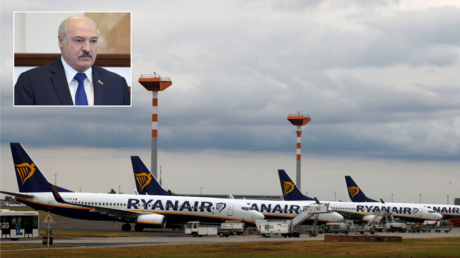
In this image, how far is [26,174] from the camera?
59219mm

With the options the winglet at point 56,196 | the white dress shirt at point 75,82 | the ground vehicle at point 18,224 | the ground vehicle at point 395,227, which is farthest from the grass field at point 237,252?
the ground vehicle at point 395,227

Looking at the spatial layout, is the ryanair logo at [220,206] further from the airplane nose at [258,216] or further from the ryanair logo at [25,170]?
the ryanair logo at [25,170]

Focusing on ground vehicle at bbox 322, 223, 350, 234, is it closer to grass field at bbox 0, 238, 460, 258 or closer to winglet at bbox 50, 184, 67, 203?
grass field at bbox 0, 238, 460, 258

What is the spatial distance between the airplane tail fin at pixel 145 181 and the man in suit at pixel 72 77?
45000mm

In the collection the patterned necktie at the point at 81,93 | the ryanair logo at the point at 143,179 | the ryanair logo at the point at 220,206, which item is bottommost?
the ryanair logo at the point at 220,206

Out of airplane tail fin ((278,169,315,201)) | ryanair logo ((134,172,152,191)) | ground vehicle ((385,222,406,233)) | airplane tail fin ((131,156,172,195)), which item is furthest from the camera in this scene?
airplane tail fin ((278,169,315,201))

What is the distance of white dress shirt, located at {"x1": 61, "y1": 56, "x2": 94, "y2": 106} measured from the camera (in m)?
30.8

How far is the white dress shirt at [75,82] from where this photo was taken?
101ft

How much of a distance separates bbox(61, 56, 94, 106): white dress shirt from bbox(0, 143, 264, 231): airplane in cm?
2663

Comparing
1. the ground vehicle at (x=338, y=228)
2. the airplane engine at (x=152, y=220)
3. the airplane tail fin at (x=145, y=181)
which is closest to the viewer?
the airplane engine at (x=152, y=220)

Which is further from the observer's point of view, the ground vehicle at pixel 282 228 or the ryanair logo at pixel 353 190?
the ryanair logo at pixel 353 190

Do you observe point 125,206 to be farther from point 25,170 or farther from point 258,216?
point 258,216

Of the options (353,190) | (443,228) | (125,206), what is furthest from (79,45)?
(353,190)

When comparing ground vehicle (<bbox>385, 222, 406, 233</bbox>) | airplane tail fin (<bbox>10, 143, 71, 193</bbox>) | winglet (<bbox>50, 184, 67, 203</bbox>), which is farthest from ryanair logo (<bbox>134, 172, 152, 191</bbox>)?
ground vehicle (<bbox>385, 222, 406, 233</bbox>)
